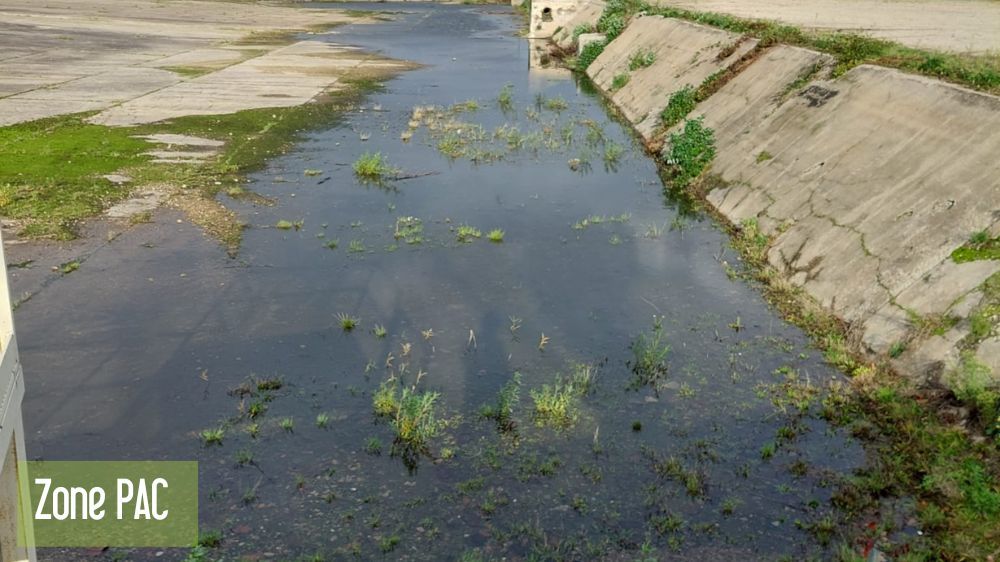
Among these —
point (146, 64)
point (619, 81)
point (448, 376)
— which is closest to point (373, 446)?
point (448, 376)

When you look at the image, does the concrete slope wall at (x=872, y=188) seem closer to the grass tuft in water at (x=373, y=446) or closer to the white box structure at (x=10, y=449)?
the grass tuft in water at (x=373, y=446)

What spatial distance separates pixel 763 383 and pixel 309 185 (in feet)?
33.2

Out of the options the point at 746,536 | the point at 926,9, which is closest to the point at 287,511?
the point at 746,536

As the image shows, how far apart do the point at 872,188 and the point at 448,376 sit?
645 centimetres

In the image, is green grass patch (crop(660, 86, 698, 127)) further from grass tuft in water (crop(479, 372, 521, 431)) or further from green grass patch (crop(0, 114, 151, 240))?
grass tuft in water (crop(479, 372, 521, 431))

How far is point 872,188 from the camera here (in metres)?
11.2

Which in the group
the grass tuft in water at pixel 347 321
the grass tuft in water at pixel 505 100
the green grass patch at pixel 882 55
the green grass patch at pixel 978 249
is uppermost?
the green grass patch at pixel 882 55

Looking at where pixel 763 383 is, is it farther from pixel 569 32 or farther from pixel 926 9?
pixel 569 32

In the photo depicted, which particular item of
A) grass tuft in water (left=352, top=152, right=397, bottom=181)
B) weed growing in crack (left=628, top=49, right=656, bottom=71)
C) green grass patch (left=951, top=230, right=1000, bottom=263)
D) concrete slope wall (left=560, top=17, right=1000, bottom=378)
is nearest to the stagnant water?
concrete slope wall (left=560, top=17, right=1000, bottom=378)

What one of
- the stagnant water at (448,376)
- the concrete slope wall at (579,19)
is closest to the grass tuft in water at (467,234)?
the stagnant water at (448,376)

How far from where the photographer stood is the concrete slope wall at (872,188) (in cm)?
873

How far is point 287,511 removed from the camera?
6395mm

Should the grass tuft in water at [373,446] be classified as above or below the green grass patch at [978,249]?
below

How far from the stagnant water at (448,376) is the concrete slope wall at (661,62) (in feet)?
26.2
